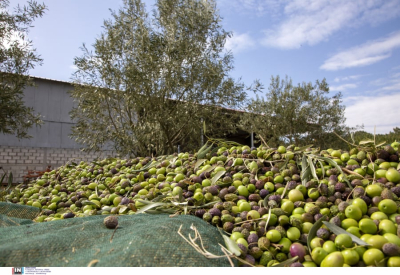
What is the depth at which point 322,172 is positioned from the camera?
222 centimetres

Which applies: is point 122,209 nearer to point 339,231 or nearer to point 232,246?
point 232,246

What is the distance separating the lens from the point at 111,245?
1.41 meters

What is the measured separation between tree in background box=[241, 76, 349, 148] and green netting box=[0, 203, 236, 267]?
12.1 m

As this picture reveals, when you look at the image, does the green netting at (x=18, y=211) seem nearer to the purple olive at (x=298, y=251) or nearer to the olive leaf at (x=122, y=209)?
the olive leaf at (x=122, y=209)

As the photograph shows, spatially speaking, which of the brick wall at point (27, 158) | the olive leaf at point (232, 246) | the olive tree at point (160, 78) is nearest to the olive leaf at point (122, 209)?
the olive leaf at point (232, 246)

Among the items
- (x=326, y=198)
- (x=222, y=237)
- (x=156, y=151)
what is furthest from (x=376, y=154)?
(x=156, y=151)

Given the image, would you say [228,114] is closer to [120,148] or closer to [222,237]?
[120,148]

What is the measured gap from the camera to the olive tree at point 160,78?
27.3ft

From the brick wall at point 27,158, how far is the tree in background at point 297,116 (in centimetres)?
711

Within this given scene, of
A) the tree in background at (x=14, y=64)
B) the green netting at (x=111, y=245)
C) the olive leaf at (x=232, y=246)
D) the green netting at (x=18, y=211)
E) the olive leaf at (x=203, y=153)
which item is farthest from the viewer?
the tree in background at (x=14, y=64)

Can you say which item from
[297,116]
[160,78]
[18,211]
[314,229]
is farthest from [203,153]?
[297,116]

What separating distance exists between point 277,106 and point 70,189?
11.8 metres

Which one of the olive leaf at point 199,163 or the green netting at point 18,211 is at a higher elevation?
the olive leaf at point 199,163
